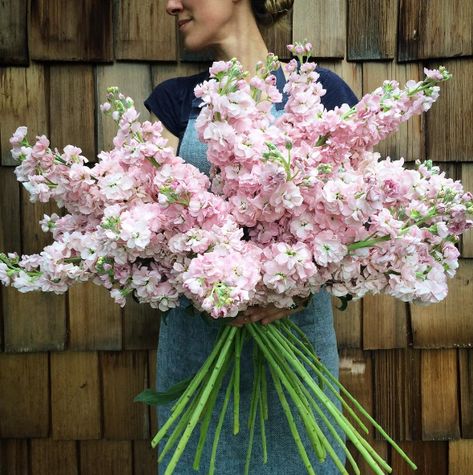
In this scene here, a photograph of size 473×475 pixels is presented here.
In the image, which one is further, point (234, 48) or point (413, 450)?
point (413, 450)

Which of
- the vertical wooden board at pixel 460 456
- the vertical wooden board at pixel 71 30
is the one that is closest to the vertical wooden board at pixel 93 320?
the vertical wooden board at pixel 71 30

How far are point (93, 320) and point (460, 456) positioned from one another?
0.98 metres

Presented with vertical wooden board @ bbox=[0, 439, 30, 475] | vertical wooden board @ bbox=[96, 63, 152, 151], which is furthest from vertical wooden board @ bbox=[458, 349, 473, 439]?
vertical wooden board @ bbox=[0, 439, 30, 475]

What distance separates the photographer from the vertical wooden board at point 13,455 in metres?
1.51

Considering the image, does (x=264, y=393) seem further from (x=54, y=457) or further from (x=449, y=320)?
(x=54, y=457)

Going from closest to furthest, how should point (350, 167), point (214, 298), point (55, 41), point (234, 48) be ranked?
point (214, 298) → point (350, 167) → point (234, 48) → point (55, 41)

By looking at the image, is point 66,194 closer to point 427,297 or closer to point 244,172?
point 244,172

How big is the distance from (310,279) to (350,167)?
162 mm

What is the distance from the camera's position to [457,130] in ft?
4.62

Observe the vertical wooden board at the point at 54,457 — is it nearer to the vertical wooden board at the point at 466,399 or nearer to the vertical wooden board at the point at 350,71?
the vertical wooden board at the point at 466,399

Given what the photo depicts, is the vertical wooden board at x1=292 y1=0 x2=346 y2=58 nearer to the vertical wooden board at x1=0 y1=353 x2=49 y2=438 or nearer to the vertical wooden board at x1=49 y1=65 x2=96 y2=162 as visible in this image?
the vertical wooden board at x1=49 y1=65 x2=96 y2=162

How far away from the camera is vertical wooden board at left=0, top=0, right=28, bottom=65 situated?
1.40m

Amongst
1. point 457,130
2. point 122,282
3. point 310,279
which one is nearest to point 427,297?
point 310,279

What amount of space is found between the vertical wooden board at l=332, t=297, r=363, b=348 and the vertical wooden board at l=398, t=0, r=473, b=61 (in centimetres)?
61
